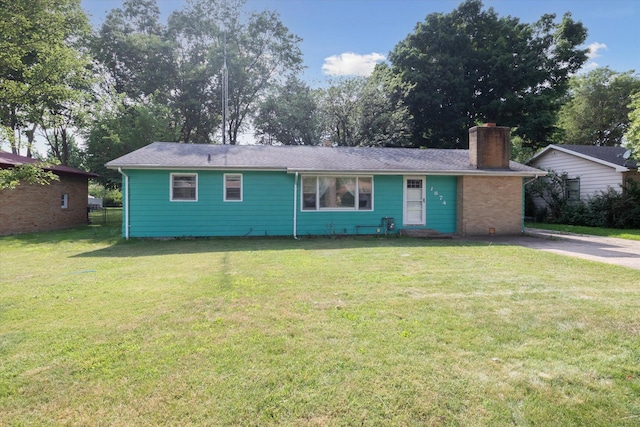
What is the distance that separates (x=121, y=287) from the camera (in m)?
5.27

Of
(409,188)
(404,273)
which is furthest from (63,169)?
(404,273)

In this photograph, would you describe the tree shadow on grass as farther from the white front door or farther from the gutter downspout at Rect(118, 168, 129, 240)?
the white front door

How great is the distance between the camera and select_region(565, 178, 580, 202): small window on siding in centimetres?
1773

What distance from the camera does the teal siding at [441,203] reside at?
42.1ft

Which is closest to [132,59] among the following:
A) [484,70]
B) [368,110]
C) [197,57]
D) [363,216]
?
[197,57]

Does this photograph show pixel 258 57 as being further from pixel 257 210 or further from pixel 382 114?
pixel 257 210

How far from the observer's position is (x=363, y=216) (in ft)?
41.3

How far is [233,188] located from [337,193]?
3670 mm

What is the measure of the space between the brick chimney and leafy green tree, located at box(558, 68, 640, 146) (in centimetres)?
2134

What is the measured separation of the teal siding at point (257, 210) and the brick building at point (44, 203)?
532cm

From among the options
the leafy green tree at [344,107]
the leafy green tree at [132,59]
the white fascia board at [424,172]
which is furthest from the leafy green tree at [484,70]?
the leafy green tree at [132,59]

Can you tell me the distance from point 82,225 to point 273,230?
37.8ft

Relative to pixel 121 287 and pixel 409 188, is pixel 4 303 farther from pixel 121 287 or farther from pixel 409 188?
pixel 409 188

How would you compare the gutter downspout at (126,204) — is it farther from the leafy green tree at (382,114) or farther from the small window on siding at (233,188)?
the leafy green tree at (382,114)
